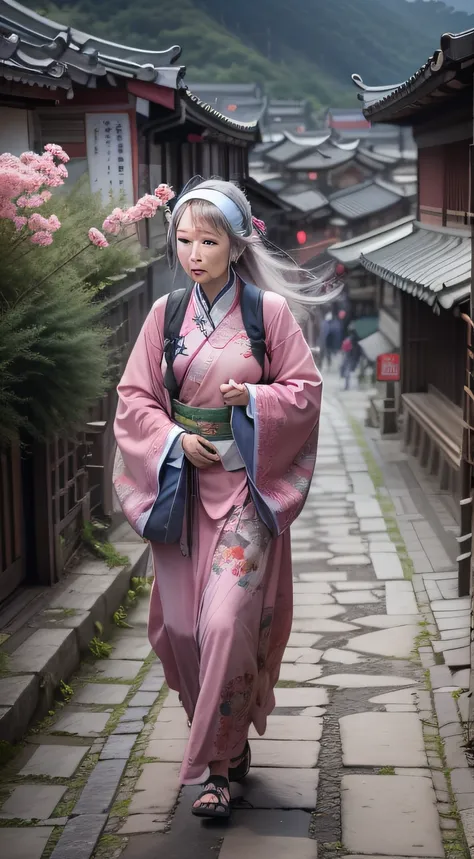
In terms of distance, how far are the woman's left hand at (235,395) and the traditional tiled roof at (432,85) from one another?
631 cm

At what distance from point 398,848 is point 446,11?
294 feet

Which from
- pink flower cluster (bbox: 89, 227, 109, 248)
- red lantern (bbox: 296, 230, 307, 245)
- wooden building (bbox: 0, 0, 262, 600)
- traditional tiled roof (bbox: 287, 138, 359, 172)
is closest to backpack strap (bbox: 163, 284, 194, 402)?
wooden building (bbox: 0, 0, 262, 600)

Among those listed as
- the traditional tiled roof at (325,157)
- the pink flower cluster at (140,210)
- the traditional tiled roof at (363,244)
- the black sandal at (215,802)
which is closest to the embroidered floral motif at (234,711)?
the black sandal at (215,802)

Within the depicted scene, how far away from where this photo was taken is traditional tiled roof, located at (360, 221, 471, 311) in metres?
11.3

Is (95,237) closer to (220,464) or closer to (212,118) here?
(220,464)

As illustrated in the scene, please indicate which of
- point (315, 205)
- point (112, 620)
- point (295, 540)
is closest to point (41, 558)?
point (112, 620)

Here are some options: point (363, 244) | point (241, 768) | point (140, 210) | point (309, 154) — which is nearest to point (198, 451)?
point (241, 768)

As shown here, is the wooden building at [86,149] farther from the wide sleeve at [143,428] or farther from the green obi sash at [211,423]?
the green obi sash at [211,423]

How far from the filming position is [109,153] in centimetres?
1428

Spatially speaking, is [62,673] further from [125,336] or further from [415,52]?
[415,52]

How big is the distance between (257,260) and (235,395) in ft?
2.67

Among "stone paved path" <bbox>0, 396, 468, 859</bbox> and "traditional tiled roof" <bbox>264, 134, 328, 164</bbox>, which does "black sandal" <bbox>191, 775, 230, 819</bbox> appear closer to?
"stone paved path" <bbox>0, 396, 468, 859</bbox>

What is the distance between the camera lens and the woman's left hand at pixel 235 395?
4.85 m

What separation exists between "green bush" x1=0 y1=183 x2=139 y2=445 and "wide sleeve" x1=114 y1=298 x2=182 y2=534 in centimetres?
124
